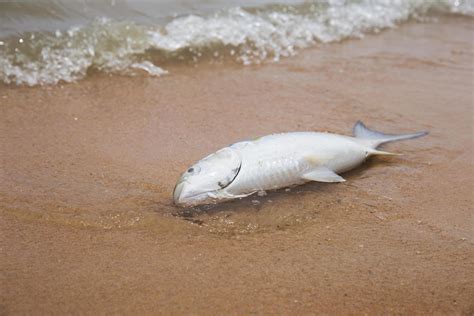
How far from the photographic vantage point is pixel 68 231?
3217 mm

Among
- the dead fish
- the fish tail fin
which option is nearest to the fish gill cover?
the fish tail fin

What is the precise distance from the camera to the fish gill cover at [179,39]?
18.0ft

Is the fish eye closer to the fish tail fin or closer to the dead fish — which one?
the dead fish

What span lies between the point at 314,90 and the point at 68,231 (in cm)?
283

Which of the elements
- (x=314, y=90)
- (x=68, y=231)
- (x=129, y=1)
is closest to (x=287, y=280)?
(x=68, y=231)

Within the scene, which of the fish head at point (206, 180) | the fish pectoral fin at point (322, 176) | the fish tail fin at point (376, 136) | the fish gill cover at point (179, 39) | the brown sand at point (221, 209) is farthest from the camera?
the fish gill cover at point (179, 39)

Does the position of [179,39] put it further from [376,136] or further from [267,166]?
[267,166]

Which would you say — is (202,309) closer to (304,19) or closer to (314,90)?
(314,90)

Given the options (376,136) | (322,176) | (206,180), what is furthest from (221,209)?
(376,136)

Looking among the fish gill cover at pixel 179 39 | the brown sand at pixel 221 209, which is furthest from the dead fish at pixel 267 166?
the fish gill cover at pixel 179 39

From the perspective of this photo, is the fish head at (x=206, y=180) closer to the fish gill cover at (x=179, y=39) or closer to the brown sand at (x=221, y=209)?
the brown sand at (x=221, y=209)

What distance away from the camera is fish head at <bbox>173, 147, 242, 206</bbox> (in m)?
3.19

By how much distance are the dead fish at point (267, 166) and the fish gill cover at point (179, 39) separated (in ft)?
7.83

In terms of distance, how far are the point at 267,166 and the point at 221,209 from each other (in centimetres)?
37
